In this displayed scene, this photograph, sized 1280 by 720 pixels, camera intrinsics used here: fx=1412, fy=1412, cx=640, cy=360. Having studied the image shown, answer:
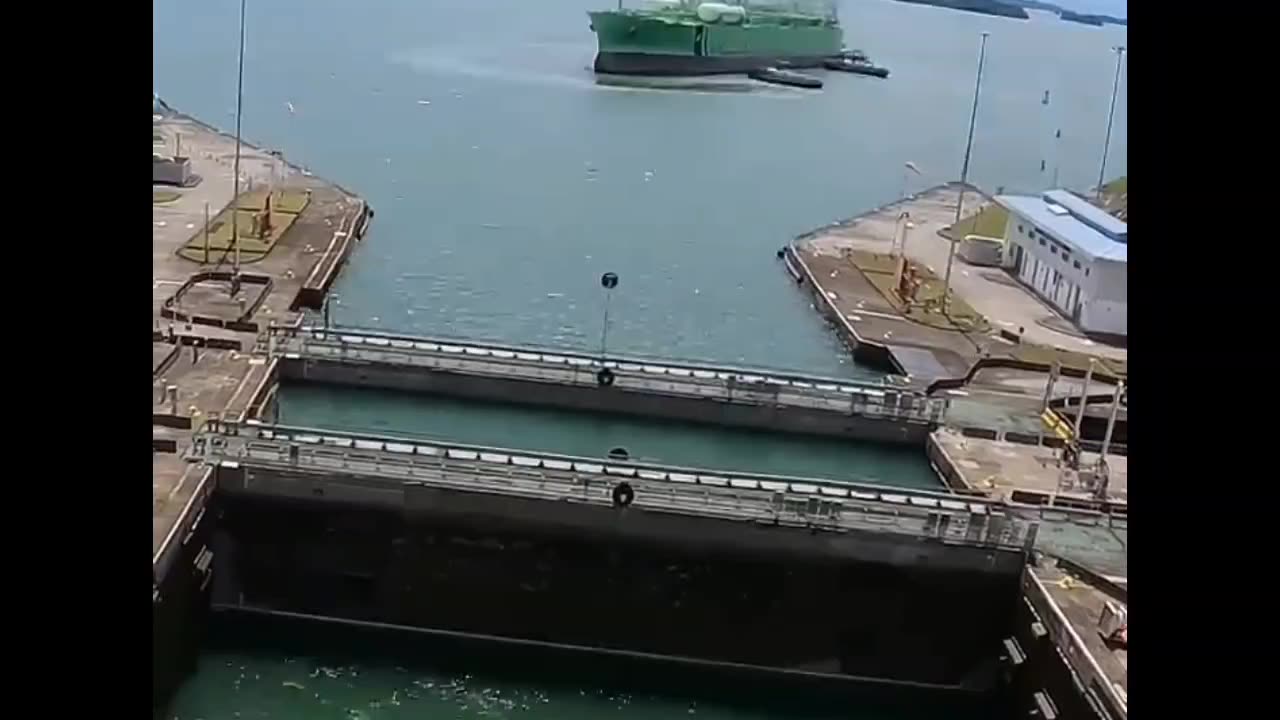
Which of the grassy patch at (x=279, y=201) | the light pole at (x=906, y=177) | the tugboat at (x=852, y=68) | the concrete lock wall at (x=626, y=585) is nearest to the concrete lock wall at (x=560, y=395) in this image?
the concrete lock wall at (x=626, y=585)

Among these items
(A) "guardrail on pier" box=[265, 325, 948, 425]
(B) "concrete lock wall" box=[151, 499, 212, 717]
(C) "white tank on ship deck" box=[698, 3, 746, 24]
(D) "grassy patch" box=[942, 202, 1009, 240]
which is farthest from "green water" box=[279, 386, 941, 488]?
(C) "white tank on ship deck" box=[698, 3, 746, 24]

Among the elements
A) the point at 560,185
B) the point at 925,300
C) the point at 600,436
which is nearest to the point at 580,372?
the point at 600,436

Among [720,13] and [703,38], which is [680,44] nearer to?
[703,38]

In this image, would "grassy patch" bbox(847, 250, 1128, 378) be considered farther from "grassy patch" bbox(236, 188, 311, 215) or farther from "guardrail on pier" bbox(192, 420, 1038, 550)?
"grassy patch" bbox(236, 188, 311, 215)

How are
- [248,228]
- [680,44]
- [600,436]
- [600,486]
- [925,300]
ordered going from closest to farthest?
[600,486] → [600,436] → [925,300] → [248,228] → [680,44]

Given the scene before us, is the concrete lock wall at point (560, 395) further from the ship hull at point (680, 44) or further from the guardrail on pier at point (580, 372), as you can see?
the ship hull at point (680, 44)
